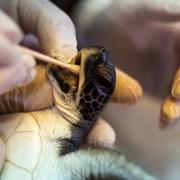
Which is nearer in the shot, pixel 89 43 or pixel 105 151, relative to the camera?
pixel 105 151

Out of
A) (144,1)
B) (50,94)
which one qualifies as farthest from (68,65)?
(144,1)

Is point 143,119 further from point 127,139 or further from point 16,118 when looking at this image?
point 16,118

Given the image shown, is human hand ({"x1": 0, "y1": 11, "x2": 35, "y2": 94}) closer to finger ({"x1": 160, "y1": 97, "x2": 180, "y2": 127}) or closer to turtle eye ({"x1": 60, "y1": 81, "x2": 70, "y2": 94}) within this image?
turtle eye ({"x1": 60, "y1": 81, "x2": 70, "y2": 94})

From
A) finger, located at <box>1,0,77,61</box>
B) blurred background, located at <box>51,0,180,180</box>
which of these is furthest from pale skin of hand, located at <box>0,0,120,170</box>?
blurred background, located at <box>51,0,180,180</box>

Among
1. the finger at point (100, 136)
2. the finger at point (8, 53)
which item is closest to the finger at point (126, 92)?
the finger at point (100, 136)

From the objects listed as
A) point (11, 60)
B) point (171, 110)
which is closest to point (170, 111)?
point (171, 110)

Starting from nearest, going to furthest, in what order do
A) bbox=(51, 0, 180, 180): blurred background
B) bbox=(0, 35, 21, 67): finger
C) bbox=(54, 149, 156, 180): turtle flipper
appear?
bbox=(0, 35, 21, 67): finger → bbox=(54, 149, 156, 180): turtle flipper → bbox=(51, 0, 180, 180): blurred background
